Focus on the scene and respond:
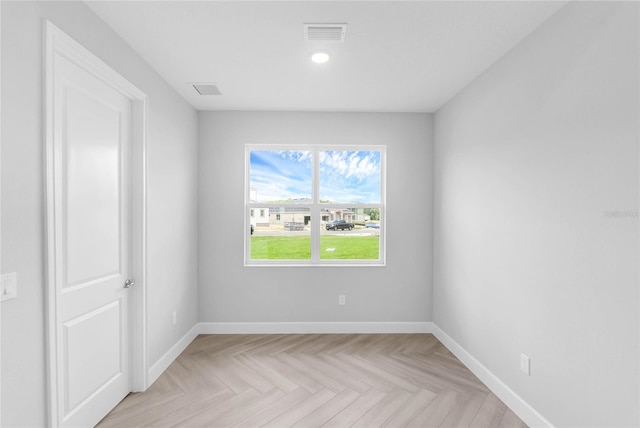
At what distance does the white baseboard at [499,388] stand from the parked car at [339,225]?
162 centimetres

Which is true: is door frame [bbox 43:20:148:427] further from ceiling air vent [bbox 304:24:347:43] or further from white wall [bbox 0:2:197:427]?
ceiling air vent [bbox 304:24:347:43]

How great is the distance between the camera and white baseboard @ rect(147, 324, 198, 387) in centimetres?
263

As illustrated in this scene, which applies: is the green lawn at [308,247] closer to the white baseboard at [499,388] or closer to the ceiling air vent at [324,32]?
the white baseboard at [499,388]

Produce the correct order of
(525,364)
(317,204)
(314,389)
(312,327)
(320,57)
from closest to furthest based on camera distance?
(525,364) → (320,57) → (314,389) → (312,327) → (317,204)

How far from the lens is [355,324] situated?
3.73 metres

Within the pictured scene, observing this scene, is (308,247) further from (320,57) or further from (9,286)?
(9,286)

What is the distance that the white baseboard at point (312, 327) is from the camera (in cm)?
369

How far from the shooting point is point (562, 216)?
184cm

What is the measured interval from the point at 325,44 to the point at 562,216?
1883 millimetres

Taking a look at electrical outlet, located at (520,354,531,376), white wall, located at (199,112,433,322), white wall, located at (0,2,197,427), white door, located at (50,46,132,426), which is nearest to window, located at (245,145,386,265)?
white wall, located at (199,112,433,322)

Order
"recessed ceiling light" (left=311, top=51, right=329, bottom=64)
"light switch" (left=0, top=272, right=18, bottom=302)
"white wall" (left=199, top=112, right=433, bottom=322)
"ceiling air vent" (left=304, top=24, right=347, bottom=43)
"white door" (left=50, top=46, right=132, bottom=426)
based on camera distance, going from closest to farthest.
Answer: "light switch" (left=0, top=272, right=18, bottom=302) < "white door" (left=50, top=46, right=132, bottom=426) < "ceiling air vent" (left=304, top=24, right=347, bottom=43) < "recessed ceiling light" (left=311, top=51, right=329, bottom=64) < "white wall" (left=199, top=112, right=433, bottom=322)

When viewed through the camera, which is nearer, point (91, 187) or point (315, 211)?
point (91, 187)

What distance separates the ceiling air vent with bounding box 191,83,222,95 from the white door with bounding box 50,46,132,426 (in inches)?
28.2

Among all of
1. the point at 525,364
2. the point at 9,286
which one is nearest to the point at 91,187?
the point at 9,286
